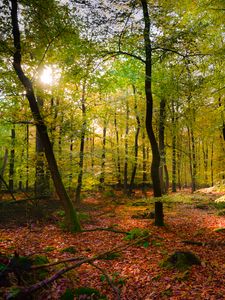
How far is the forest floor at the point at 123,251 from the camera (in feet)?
15.6

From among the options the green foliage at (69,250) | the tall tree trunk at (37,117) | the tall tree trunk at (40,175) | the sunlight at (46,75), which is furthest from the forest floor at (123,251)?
the sunlight at (46,75)

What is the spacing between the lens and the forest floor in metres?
4.77

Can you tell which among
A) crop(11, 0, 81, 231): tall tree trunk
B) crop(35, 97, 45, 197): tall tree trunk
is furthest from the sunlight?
crop(11, 0, 81, 231): tall tree trunk

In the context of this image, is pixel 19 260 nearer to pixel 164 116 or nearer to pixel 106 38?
pixel 106 38

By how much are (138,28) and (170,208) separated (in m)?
11.9

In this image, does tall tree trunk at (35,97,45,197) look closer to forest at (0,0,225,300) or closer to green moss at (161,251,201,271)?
forest at (0,0,225,300)

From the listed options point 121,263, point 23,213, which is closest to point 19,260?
point 121,263

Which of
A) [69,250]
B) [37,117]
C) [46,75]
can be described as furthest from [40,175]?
[69,250]

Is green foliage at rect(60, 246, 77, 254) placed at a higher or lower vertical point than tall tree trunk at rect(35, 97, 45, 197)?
lower

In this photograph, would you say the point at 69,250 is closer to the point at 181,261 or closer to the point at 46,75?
the point at 181,261

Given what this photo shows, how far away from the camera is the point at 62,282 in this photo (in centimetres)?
477

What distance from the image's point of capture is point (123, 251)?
23.2 feet

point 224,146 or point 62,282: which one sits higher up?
point 224,146

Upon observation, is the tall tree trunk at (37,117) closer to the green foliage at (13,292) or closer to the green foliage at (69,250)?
the green foliage at (69,250)
